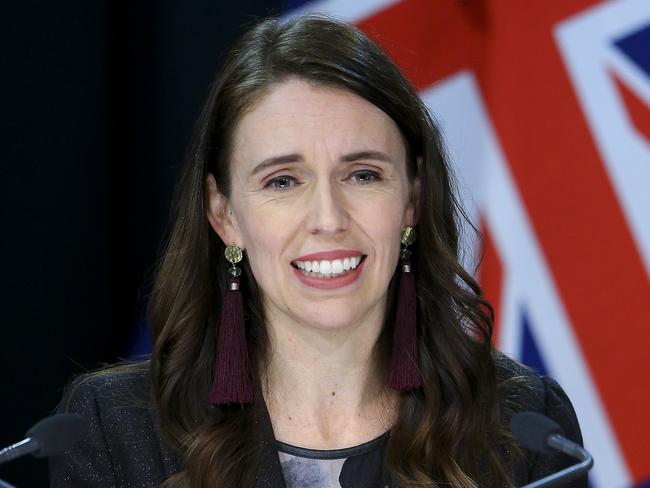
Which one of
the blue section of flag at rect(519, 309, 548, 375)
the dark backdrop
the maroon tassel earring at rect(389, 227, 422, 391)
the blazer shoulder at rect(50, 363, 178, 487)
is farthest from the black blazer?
the dark backdrop

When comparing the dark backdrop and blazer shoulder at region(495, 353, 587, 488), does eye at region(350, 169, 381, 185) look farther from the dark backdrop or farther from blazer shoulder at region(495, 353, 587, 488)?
the dark backdrop

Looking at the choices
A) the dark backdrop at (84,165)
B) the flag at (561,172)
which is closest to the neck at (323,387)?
the flag at (561,172)

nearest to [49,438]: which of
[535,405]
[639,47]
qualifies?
[535,405]

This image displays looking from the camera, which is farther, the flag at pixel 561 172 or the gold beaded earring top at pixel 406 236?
the flag at pixel 561 172

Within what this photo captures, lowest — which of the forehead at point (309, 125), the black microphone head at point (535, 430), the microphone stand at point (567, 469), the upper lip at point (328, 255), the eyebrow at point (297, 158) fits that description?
the microphone stand at point (567, 469)

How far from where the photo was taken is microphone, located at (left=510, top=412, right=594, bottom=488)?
1.38m

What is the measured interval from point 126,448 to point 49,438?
19.2 inches

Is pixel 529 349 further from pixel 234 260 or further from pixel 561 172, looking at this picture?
pixel 234 260

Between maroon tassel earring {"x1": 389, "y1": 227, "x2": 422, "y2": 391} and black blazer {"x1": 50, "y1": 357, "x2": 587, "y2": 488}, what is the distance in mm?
201

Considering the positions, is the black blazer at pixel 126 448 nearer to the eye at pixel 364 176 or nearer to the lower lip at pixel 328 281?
the lower lip at pixel 328 281

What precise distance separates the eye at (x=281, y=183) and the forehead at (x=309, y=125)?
4 cm

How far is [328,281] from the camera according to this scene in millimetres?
1796

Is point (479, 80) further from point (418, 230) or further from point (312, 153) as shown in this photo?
point (312, 153)

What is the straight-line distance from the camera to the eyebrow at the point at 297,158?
1793 mm
